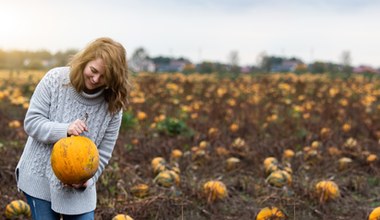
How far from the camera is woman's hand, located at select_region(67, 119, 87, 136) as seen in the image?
115 inches

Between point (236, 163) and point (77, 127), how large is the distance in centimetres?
384

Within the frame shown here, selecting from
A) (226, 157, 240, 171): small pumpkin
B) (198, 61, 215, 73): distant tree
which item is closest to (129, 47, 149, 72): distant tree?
(198, 61, 215, 73): distant tree

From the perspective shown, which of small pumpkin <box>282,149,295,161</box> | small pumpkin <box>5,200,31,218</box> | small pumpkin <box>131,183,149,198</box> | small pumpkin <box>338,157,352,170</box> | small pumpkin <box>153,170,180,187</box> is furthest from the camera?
small pumpkin <box>282,149,295,161</box>

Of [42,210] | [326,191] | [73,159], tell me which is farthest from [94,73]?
[326,191]

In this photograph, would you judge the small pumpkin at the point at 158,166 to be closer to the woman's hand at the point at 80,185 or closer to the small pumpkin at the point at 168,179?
Answer: the small pumpkin at the point at 168,179

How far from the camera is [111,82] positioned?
2.99 m

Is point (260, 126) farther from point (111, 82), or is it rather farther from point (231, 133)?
point (111, 82)

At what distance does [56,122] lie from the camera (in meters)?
3.05

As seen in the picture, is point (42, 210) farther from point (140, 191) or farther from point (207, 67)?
point (207, 67)

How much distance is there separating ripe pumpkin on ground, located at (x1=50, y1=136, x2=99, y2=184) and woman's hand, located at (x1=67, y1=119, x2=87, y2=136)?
0.12 ft

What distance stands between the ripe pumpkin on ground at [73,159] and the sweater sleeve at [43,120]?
0.14 m

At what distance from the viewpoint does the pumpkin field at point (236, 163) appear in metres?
4.95

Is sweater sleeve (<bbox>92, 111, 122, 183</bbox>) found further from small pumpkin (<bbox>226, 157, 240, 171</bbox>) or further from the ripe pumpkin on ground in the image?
small pumpkin (<bbox>226, 157, 240, 171</bbox>)

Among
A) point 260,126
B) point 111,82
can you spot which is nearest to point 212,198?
point 111,82
